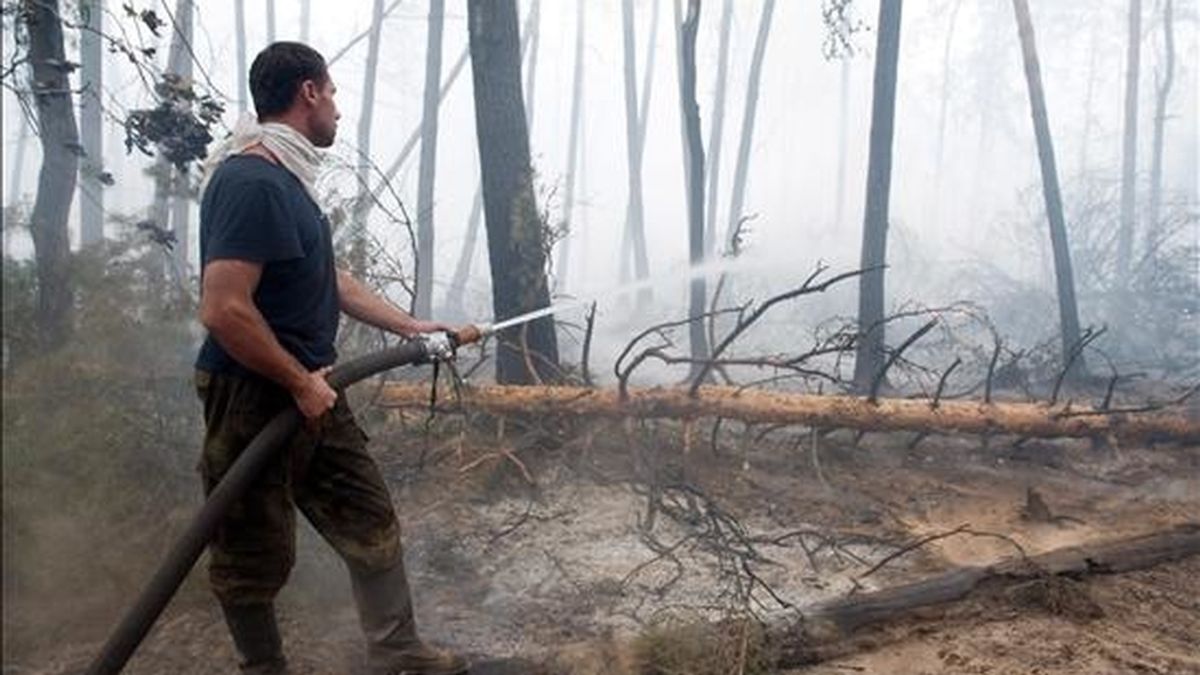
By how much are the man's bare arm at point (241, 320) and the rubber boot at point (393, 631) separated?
2.75ft

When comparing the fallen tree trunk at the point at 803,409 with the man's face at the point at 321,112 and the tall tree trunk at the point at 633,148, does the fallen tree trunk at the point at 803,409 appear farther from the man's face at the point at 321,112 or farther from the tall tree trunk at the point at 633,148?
the tall tree trunk at the point at 633,148

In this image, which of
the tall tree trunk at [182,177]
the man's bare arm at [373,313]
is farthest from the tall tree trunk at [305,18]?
the man's bare arm at [373,313]

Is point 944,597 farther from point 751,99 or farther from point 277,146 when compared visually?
point 751,99

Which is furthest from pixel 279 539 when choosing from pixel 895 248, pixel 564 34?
pixel 564 34

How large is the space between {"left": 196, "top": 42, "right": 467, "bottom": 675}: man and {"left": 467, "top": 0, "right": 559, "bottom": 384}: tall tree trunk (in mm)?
3216

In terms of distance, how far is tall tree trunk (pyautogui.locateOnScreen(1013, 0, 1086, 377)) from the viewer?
30.3 ft

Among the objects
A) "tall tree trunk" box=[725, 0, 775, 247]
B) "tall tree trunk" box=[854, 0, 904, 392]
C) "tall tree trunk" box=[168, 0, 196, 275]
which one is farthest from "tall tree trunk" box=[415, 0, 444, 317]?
"tall tree trunk" box=[854, 0, 904, 392]

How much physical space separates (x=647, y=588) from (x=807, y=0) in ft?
66.4

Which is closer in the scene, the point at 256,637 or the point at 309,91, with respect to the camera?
the point at 309,91

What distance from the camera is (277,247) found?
243 cm

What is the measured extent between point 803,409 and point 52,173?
532 cm

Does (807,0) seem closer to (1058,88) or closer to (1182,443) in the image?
(1058,88)

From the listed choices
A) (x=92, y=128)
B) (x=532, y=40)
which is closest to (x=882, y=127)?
(x=92, y=128)

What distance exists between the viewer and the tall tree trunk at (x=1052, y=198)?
9242 mm
